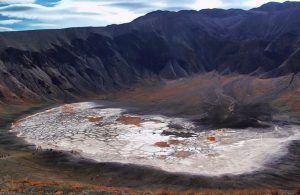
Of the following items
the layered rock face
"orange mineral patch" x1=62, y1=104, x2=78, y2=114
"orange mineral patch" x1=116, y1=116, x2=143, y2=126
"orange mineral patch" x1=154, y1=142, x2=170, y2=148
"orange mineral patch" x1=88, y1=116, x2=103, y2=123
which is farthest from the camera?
the layered rock face

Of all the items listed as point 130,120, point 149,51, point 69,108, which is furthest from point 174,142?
point 149,51

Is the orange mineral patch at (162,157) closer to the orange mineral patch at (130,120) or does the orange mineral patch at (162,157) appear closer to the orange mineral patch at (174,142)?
the orange mineral patch at (174,142)

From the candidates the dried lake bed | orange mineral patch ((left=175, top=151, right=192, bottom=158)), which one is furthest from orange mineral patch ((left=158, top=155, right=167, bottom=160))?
orange mineral patch ((left=175, top=151, right=192, bottom=158))

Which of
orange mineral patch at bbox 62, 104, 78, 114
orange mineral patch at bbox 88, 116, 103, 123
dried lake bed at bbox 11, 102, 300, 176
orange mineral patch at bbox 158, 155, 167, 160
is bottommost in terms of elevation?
orange mineral patch at bbox 62, 104, 78, 114

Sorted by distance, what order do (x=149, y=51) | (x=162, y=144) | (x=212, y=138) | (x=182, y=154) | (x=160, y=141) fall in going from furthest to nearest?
(x=149, y=51), (x=212, y=138), (x=160, y=141), (x=162, y=144), (x=182, y=154)

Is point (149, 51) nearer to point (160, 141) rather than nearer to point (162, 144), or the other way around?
point (160, 141)

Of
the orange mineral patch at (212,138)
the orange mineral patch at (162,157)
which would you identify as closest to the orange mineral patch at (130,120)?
the orange mineral patch at (212,138)

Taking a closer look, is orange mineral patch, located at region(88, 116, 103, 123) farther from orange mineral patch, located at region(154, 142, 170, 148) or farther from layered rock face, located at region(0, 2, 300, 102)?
layered rock face, located at region(0, 2, 300, 102)
